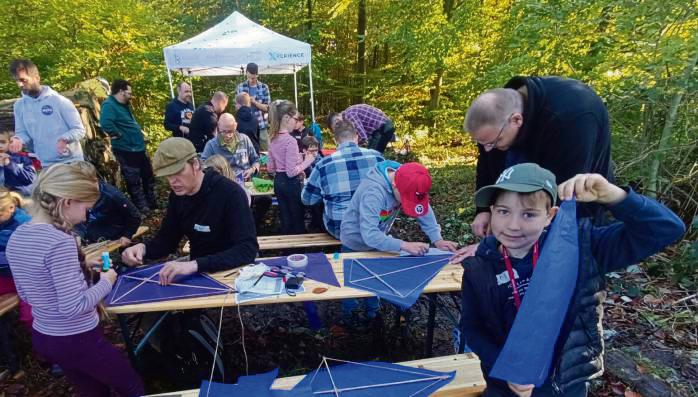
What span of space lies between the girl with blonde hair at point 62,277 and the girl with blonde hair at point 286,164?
244cm

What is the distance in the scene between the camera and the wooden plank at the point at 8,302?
273cm

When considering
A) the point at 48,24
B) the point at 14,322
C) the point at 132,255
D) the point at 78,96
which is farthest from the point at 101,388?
the point at 48,24

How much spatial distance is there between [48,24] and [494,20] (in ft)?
29.9

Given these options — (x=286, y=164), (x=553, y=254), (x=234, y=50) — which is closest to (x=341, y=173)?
(x=286, y=164)

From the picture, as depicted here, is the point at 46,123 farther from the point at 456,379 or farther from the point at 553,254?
the point at 553,254

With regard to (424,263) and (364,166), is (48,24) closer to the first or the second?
(364,166)

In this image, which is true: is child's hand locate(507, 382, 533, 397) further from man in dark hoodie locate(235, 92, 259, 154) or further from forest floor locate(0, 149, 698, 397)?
man in dark hoodie locate(235, 92, 259, 154)

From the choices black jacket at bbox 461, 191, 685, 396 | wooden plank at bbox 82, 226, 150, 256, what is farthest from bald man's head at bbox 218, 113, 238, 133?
black jacket at bbox 461, 191, 685, 396

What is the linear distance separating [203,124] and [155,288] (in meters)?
4.15

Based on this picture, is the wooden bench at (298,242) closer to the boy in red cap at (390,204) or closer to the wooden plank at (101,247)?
the boy in red cap at (390,204)

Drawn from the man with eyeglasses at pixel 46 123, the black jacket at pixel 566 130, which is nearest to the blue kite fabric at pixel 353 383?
the black jacket at pixel 566 130

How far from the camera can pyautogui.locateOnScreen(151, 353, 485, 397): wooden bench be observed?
6.26 ft

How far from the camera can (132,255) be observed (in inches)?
104

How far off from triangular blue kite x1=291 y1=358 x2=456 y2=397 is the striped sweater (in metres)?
1.16
